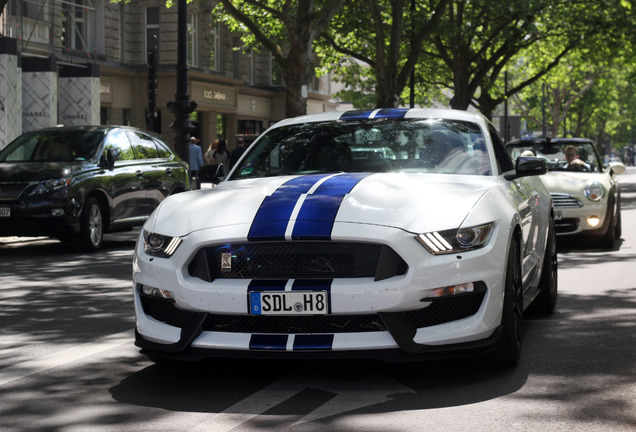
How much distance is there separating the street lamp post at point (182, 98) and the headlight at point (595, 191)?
9392 mm

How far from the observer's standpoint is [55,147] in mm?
15602

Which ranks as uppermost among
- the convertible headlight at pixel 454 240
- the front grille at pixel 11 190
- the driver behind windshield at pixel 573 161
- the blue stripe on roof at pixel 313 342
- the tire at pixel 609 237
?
the driver behind windshield at pixel 573 161

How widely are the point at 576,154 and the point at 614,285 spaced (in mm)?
5337

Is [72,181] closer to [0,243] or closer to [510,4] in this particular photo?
[0,243]

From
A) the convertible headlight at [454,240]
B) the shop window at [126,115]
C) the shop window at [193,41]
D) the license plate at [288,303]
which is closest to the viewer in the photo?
the license plate at [288,303]

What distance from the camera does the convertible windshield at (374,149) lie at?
697 cm

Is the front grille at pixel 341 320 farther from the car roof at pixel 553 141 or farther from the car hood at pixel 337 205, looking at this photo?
the car roof at pixel 553 141

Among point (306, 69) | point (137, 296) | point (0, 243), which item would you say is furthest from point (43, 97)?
point (137, 296)

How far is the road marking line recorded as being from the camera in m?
6.28

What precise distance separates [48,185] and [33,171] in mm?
330

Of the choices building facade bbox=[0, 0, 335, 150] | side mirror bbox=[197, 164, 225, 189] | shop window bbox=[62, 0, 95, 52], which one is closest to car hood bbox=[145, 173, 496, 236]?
side mirror bbox=[197, 164, 225, 189]

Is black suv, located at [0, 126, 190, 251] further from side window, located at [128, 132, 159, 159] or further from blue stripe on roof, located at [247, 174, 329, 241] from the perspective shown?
blue stripe on roof, located at [247, 174, 329, 241]

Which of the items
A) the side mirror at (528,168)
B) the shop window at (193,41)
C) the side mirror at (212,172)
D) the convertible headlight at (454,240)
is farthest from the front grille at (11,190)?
the shop window at (193,41)

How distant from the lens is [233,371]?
20.4 feet
